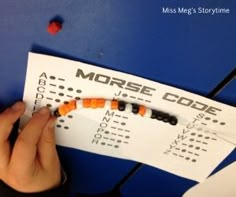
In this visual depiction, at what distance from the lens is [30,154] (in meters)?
0.55

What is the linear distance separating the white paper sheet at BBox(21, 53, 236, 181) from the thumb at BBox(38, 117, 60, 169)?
0.07 feet

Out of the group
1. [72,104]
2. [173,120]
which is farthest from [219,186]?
[72,104]

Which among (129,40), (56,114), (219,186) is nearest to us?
(129,40)

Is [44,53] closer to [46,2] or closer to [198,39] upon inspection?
[46,2]

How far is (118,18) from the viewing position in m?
0.42

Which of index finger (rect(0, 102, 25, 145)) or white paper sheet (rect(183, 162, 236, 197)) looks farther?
white paper sheet (rect(183, 162, 236, 197))

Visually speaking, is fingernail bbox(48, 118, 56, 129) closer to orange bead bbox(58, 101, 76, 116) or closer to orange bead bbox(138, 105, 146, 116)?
orange bead bbox(58, 101, 76, 116)

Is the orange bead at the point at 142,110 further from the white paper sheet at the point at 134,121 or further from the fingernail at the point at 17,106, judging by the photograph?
the fingernail at the point at 17,106

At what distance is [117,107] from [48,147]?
133mm

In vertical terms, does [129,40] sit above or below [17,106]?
above

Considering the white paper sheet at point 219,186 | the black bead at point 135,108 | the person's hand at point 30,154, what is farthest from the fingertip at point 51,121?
the white paper sheet at point 219,186

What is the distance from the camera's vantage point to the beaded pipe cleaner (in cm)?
52

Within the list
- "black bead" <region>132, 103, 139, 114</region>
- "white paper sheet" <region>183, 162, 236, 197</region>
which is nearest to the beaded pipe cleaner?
"black bead" <region>132, 103, 139, 114</region>

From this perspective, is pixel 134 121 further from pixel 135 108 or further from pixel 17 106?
pixel 17 106
